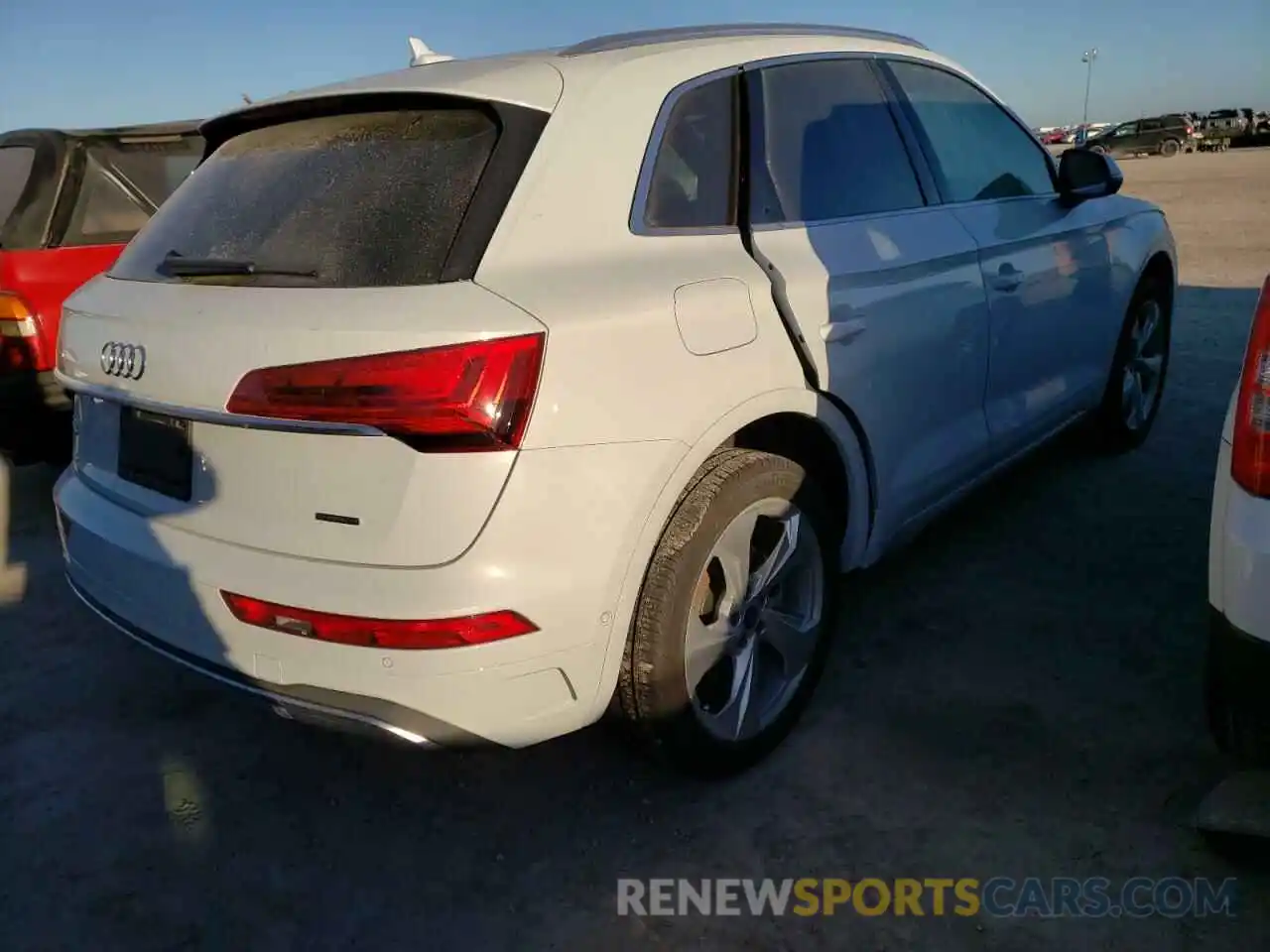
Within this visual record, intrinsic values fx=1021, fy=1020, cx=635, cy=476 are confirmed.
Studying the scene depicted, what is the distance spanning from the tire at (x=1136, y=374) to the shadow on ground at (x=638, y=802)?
1216 millimetres

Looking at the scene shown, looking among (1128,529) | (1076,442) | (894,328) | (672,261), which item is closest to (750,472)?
(672,261)

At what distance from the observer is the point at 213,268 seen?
7.23ft

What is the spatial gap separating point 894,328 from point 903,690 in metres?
1.02

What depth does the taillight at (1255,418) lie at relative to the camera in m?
1.85

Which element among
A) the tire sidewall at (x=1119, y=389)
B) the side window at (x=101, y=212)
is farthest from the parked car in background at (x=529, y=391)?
the side window at (x=101, y=212)

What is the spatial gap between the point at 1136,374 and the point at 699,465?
321cm

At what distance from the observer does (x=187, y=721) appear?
295 cm

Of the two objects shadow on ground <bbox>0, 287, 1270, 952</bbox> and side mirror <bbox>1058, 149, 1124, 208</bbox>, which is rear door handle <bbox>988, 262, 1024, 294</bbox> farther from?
shadow on ground <bbox>0, 287, 1270, 952</bbox>

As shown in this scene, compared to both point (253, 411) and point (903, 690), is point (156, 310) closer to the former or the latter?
point (253, 411)

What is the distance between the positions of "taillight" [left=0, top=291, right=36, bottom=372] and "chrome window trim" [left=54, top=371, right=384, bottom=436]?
2.29 m

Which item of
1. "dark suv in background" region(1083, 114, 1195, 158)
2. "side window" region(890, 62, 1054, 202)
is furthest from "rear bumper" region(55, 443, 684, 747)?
"dark suv in background" region(1083, 114, 1195, 158)

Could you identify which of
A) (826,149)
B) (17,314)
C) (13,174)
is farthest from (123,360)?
(13,174)

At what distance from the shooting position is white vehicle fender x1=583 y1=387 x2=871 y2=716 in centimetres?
209

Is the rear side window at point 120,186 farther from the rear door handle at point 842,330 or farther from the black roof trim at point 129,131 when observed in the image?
the rear door handle at point 842,330
